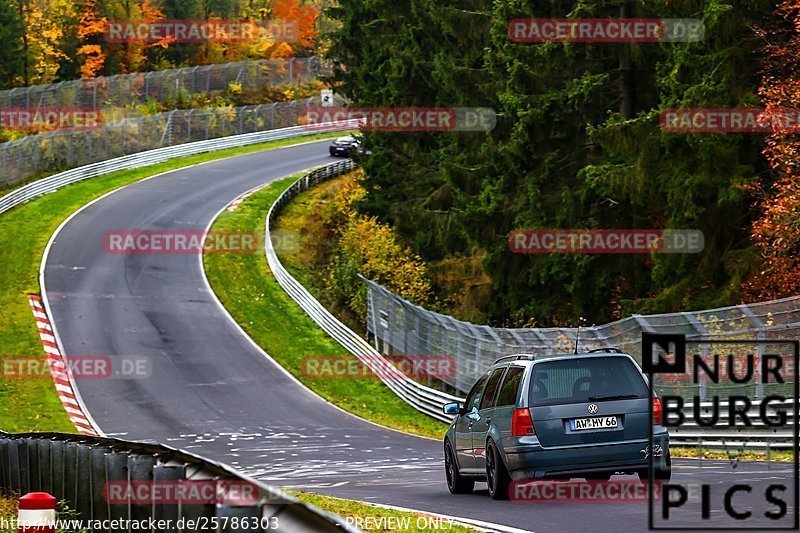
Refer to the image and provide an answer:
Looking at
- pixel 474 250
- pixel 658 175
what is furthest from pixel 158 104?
pixel 658 175

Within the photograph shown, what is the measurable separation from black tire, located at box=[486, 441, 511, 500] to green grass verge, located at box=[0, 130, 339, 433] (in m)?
20.2

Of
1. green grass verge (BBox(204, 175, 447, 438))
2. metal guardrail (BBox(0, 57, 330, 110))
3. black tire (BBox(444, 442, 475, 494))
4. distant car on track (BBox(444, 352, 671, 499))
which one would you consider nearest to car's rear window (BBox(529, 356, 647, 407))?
distant car on track (BBox(444, 352, 671, 499))

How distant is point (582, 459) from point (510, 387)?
1.29 m

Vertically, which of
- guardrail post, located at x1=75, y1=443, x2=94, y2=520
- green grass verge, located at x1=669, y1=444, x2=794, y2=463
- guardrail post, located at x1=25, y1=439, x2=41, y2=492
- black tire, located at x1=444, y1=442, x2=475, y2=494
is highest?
guardrail post, located at x1=75, y1=443, x2=94, y2=520

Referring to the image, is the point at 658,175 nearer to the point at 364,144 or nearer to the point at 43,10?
the point at 364,144

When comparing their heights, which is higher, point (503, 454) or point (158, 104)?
point (503, 454)

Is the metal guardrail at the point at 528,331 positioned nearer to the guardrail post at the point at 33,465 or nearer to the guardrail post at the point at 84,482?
the guardrail post at the point at 33,465

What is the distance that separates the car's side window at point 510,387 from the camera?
1380cm

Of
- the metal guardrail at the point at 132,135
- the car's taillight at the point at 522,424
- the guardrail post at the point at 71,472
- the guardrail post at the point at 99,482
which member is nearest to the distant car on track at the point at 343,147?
the metal guardrail at the point at 132,135

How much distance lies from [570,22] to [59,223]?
31.9m

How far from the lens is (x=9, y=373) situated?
38250 millimetres

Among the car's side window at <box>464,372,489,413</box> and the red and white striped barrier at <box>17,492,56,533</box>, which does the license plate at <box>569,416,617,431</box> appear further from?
the red and white striped barrier at <box>17,492,56,533</box>

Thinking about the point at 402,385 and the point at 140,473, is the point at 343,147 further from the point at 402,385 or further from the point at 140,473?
the point at 140,473

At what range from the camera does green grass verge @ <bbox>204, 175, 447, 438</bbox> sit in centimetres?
3659
